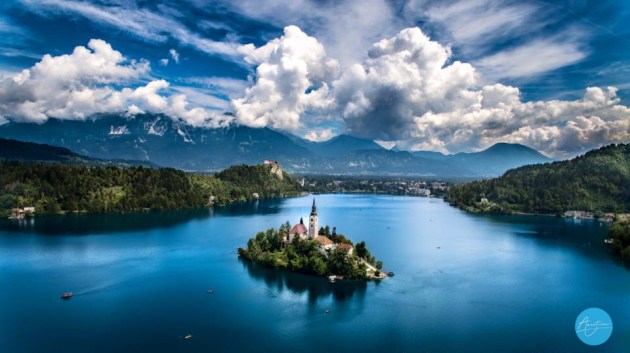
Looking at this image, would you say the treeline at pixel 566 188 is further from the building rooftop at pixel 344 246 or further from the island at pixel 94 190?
the building rooftop at pixel 344 246

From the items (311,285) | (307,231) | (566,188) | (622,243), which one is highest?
(566,188)

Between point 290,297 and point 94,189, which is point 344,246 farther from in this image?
point 94,189

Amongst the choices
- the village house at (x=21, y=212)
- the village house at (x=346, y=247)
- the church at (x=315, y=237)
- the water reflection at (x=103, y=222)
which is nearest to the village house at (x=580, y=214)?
the water reflection at (x=103, y=222)

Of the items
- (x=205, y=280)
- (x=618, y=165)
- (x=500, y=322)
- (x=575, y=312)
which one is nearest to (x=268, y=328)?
(x=205, y=280)

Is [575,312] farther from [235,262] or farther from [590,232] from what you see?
[590,232]

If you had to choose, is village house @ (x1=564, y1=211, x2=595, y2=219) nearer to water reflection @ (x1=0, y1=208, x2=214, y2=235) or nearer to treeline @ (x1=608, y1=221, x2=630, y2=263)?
treeline @ (x1=608, y1=221, x2=630, y2=263)

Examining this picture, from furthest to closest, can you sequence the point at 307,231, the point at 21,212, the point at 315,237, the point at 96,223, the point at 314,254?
the point at 21,212 < the point at 96,223 < the point at 307,231 < the point at 315,237 < the point at 314,254

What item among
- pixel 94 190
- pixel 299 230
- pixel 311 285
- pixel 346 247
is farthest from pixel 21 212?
pixel 346 247

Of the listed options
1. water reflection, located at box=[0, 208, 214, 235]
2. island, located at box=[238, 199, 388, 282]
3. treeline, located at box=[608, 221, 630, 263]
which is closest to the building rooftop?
island, located at box=[238, 199, 388, 282]
